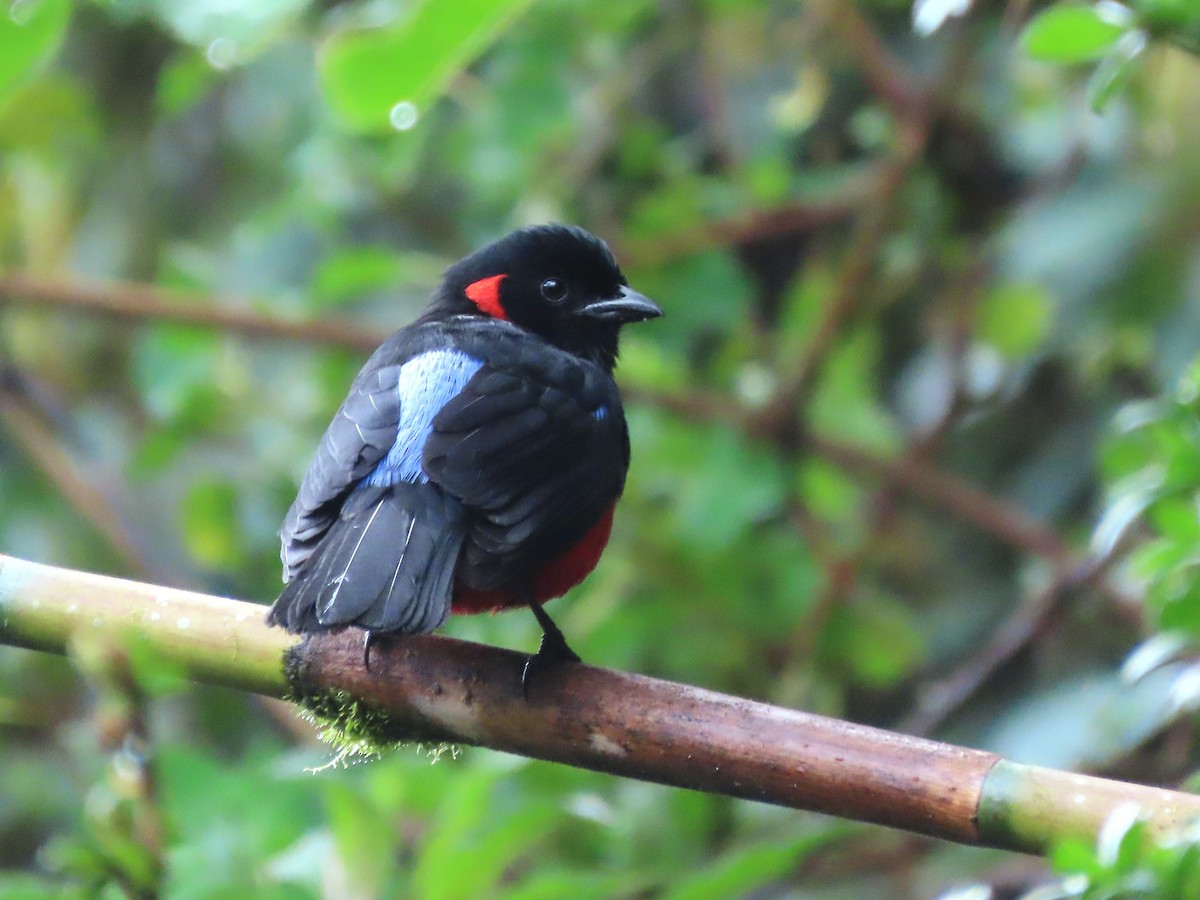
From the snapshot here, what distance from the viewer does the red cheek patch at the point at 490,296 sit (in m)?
3.39

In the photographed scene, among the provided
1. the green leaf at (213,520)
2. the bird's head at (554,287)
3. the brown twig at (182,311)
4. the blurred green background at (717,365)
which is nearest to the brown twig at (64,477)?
the blurred green background at (717,365)

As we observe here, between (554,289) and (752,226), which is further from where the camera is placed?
(752,226)

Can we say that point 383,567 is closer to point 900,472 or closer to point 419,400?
point 419,400

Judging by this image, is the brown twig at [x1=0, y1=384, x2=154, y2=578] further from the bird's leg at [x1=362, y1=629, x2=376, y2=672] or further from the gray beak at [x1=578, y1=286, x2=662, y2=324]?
the bird's leg at [x1=362, y1=629, x2=376, y2=672]

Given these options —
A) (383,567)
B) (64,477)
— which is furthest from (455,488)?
(64,477)

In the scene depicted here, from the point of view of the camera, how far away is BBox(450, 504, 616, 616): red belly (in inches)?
107

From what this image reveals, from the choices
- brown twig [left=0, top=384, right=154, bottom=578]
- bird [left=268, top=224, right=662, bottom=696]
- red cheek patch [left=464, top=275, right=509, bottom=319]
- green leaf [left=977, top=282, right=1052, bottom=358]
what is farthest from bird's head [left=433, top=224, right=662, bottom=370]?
brown twig [left=0, top=384, right=154, bottom=578]

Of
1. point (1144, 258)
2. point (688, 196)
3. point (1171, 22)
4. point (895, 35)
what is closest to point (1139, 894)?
point (1171, 22)

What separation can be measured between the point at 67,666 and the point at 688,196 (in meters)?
2.81

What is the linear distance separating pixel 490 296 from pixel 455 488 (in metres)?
1.02

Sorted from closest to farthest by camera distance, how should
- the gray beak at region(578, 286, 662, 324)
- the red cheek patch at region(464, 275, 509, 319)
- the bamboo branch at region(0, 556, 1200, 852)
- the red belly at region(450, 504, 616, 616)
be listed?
1. the bamboo branch at region(0, 556, 1200, 852)
2. the red belly at region(450, 504, 616, 616)
3. the gray beak at region(578, 286, 662, 324)
4. the red cheek patch at region(464, 275, 509, 319)

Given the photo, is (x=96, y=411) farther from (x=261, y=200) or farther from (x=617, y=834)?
(x=617, y=834)

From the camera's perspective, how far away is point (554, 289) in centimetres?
337

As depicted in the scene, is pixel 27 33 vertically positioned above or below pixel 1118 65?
below
